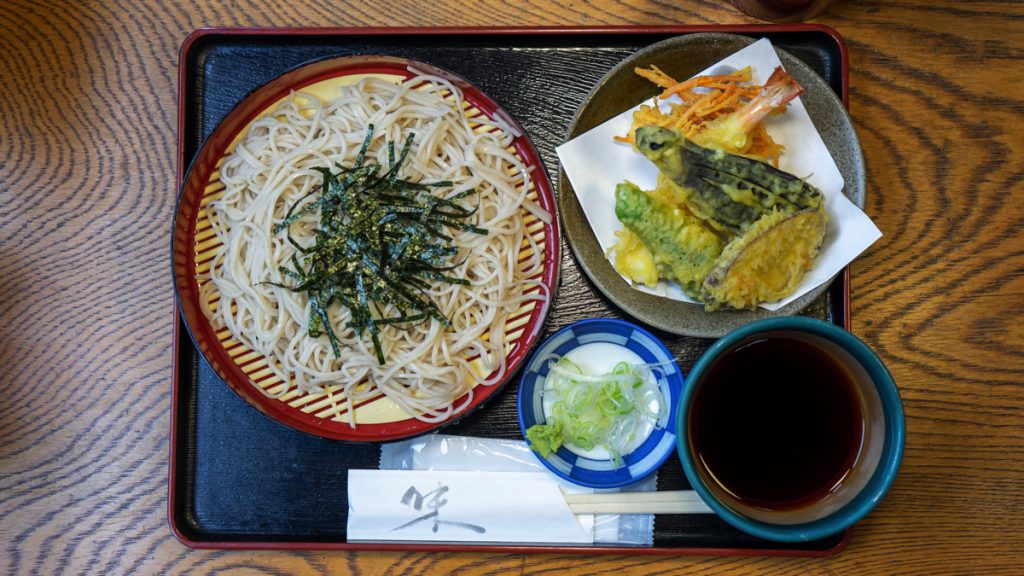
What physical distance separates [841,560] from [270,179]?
7.63 ft

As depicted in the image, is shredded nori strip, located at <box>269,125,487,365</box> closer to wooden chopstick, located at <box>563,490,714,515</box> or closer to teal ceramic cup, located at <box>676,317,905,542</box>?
wooden chopstick, located at <box>563,490,714,515</box>

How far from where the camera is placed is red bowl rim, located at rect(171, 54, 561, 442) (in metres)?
2.15

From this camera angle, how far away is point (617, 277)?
7.39ft

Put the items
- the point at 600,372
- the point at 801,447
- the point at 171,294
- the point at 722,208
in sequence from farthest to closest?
1. the point at 171,294
2. the point at 600,372
3. the point at 722,208
4. the point at 801,447

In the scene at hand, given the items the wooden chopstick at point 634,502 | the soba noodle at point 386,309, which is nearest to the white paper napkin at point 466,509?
the wooden chopstick at point 634,502

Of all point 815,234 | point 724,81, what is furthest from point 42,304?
point 815,234

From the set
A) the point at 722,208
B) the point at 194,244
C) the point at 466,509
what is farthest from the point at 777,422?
the point at 194,244

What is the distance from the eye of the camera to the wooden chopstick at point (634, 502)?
2236 millimetres

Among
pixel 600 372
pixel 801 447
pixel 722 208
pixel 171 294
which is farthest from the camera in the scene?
pixel 171 294

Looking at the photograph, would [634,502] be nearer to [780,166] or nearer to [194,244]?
[780,166]

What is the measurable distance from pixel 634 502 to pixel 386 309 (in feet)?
3.40

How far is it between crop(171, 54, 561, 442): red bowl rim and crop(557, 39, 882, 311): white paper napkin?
15 centimetres

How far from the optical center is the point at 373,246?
7.00 feet

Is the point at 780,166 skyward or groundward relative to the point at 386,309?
skyward
